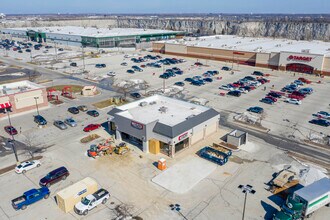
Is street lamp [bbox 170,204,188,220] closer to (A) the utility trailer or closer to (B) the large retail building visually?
(A) the utility trailer

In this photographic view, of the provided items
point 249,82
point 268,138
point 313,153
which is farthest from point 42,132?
point 249,82

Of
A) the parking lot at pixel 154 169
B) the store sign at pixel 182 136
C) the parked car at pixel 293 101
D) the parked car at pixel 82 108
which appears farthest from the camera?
the parked car at pixel 293 101

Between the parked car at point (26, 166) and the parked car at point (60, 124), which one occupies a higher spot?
the parked car at point (60, 124)

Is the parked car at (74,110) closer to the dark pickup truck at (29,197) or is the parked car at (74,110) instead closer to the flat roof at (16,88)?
the flat roof at (16,88)

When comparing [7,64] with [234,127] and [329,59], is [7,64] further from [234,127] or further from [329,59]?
[329,59]

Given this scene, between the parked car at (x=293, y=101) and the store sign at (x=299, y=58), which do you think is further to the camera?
the store sign at (x=299, y=58)

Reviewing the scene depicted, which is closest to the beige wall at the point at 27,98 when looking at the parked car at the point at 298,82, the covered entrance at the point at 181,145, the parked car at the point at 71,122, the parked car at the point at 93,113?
the parked car at the point at 71,122

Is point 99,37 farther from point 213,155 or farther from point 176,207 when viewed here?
point 176,207

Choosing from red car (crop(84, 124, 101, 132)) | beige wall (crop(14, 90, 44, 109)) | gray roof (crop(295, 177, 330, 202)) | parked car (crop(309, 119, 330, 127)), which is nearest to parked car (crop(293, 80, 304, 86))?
parked car (crop(309, 119, 330, 127))
